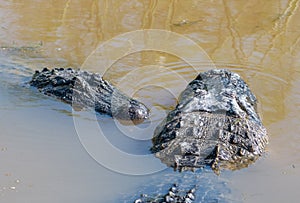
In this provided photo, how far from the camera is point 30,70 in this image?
823 cm

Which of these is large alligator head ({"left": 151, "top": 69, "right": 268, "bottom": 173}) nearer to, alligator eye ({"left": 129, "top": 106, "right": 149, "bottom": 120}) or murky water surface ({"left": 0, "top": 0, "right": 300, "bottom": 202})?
murky water surface ({"left": 0, "top": 0, "right": 300, "bottom": 202})

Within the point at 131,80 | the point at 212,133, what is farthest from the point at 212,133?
the point at 131,80

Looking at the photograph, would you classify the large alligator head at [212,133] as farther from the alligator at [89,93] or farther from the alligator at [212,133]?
the alligator at [89,93]

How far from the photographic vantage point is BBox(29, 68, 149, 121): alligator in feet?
22.0

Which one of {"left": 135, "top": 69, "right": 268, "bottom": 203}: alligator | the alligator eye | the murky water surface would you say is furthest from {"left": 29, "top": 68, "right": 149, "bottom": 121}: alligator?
{"left": 135, "top": 69, "right": 268, "bottom": 203}: alligator

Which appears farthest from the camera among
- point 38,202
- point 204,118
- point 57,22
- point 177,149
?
point 57,22

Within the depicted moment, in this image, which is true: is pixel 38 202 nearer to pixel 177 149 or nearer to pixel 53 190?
pixel 53 190

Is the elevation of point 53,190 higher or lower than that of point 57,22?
lower

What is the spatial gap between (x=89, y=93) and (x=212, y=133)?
2116 millimetres

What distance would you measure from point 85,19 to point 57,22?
1.86ft

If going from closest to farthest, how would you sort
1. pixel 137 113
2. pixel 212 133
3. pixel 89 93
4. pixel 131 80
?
pixel 212 133
pixel 137 113
pixel 89 93
pixel 131 80

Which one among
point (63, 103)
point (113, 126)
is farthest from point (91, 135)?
point (63, 103)

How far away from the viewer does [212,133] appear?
18.4 feet

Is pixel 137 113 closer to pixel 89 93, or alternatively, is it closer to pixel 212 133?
pixel 89 93
